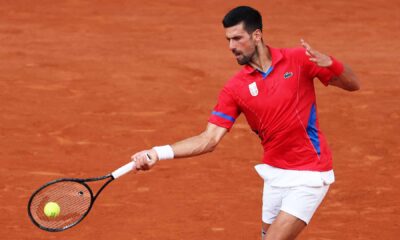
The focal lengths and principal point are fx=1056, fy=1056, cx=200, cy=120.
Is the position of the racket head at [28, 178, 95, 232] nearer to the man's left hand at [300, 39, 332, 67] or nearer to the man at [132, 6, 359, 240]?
the man at [132, 6, 359, 240]

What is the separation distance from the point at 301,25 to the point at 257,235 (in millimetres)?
8287

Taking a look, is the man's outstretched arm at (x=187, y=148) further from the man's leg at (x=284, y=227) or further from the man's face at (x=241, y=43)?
the man's leg at (x=284, y=227)

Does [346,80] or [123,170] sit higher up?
[346,80]

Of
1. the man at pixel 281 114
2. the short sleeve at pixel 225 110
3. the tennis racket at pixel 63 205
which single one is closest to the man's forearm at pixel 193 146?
the man at pixel 281 114

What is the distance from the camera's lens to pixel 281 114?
8180mm

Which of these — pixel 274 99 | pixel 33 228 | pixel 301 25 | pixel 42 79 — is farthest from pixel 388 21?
pixel 274 99

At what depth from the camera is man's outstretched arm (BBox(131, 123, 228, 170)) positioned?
7957 millimetres

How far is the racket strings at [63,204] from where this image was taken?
8625 millimetres

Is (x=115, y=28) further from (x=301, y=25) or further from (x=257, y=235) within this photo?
(x=257, y=235)

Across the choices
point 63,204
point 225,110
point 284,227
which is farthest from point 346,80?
point 63,204

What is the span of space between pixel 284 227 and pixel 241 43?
1454 mm

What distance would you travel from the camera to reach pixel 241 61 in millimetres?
8156

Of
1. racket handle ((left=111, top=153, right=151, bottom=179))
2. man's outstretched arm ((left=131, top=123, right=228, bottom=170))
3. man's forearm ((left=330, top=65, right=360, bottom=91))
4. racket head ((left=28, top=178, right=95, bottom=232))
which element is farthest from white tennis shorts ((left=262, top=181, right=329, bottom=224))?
racket head ((left=28, top=178, right=95, bottom=232))

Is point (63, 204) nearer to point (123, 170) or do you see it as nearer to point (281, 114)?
point (123, 170)
